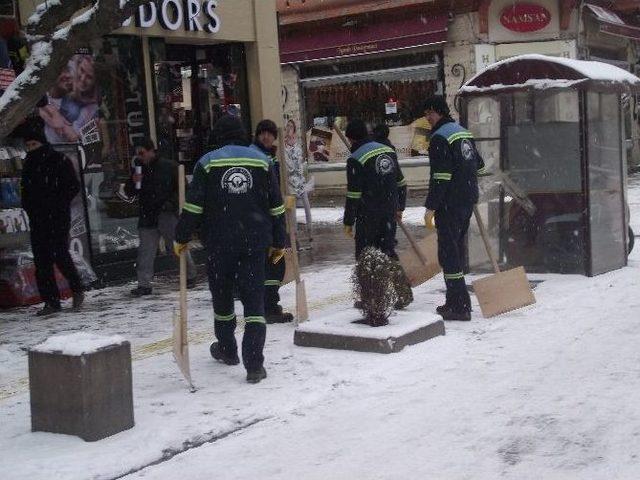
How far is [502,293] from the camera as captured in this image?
347 inches

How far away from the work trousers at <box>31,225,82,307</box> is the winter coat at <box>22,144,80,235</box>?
0.17ft

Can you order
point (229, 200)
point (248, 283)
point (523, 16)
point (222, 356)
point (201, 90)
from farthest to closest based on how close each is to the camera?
1. point (523, 16)
2. point (201, 90)
3. point (222, 356)
4. point (248, 283)
5. point (229, 200)

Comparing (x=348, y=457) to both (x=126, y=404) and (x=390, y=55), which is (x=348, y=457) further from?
(x=390, y=55)

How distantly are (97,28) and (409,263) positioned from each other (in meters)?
3.91

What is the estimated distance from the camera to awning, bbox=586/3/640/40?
79.5 ft

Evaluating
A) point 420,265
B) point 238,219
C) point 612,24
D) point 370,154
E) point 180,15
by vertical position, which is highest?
point 612,24

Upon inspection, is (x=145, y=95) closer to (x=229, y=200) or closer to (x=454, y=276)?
(x=454, y=276)

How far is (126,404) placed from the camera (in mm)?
5809

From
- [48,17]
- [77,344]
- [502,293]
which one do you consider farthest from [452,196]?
[77,344]

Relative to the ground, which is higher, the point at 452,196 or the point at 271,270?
the point at 452,196

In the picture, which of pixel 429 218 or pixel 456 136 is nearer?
pixel 456 136

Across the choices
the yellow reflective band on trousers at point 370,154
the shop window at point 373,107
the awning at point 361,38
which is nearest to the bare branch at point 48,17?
the yellow reflective band on trousers at point 370,154

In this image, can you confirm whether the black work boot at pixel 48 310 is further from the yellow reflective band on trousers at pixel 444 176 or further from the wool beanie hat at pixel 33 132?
the yellow reflective band on trousers at pixel 444 176

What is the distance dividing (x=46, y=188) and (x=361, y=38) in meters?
15.8
